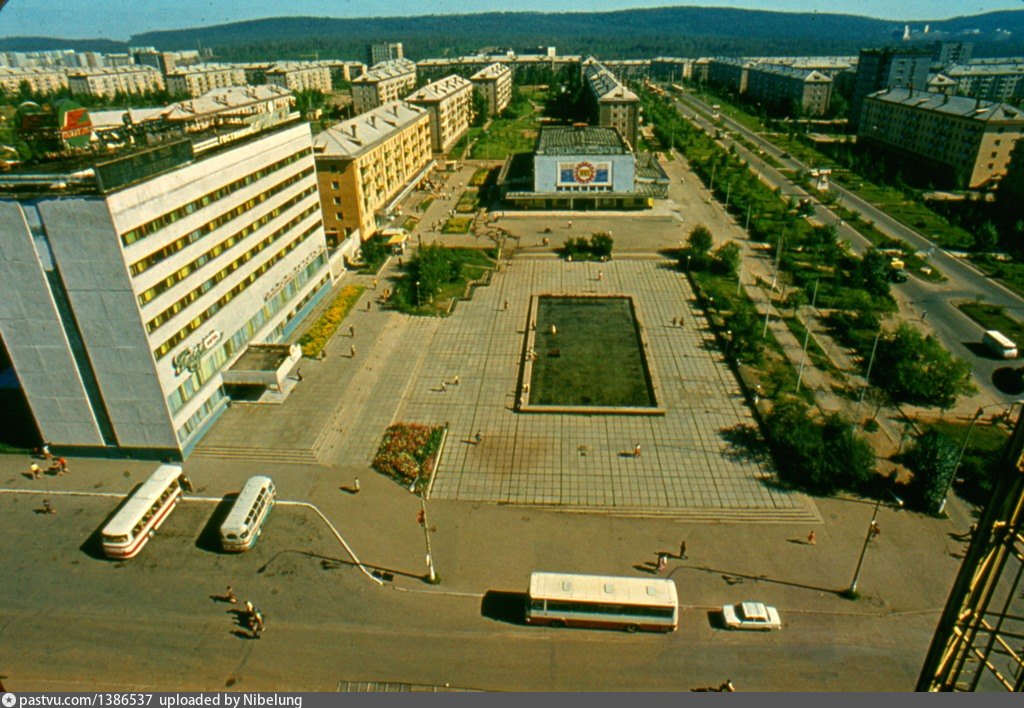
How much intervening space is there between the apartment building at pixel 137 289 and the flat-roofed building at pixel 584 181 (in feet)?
153

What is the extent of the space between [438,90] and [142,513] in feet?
381

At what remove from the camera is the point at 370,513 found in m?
34.9

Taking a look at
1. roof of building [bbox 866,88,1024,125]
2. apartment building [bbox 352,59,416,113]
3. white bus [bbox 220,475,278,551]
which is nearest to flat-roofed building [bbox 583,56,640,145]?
roof of building [bbox 866,88,1024,125]

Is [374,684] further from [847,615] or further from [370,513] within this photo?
[847,615]

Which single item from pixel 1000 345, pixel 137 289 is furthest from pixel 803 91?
pixel 137 289

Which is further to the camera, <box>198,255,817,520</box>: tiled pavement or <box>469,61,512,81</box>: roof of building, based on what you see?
<box>469,61,512,81</box>: roof of building

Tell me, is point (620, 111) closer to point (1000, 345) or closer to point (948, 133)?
point (948, 133)

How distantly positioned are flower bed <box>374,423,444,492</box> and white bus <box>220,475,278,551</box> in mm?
6706

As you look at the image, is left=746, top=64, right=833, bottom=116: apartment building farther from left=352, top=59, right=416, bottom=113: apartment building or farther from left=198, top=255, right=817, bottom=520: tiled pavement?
left=198, top=255, right=817, bottom=520: tiled pavement

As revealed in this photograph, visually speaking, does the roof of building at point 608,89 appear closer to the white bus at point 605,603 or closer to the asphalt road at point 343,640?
the asphalt road at point 343,640

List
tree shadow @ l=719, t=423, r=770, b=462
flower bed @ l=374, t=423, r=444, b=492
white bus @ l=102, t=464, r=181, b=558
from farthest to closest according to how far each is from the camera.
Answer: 1. tree shadow @ l=719, t=423, r=770, b=462
2. flower bed @ l=374, t=423, r=444, b=492
3. white bus @ l=102, t=464, r=181, b=558

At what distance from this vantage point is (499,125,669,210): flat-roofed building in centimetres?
8731

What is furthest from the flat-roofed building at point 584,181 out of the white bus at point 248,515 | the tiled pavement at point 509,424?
the white bus at point 248,515

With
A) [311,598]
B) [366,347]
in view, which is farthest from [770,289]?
[311,598]
